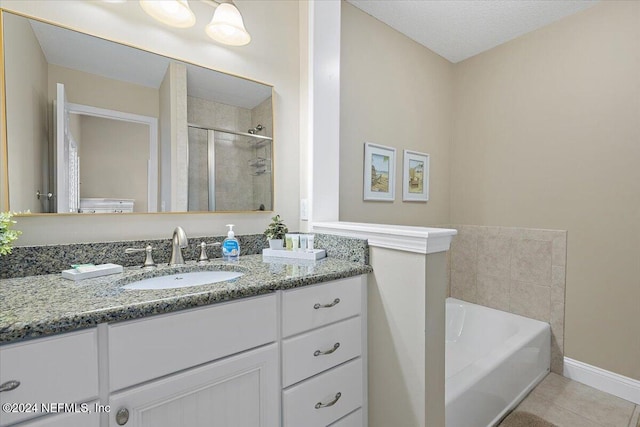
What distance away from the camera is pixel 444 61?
9.31 ft

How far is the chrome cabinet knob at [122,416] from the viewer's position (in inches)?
31.0

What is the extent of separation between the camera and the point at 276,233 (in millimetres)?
1650

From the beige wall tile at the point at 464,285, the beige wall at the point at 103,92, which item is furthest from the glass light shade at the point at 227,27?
the beige wall tile at the point at 464,285

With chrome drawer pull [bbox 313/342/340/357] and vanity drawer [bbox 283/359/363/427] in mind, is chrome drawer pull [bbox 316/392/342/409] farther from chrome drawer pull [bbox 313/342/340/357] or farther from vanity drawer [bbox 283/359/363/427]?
chrome drawer pull [bbox 313/342/340/357]

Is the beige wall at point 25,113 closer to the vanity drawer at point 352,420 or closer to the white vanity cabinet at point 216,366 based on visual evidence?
the white vanity cabinet at point 216,366

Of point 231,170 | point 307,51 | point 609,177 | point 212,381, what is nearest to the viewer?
point 212,381

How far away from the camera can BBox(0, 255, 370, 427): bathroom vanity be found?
0.70 meters

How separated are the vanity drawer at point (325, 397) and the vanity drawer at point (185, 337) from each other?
10.9 inches

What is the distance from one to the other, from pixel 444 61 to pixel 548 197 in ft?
5.09

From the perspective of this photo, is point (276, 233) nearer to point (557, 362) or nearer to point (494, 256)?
point (494, 256)

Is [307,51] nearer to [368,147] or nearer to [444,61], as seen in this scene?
[368,147]

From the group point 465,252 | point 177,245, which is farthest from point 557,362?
point 177,245

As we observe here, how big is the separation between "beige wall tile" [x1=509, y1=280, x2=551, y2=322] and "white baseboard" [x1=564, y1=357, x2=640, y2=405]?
13.3 inches

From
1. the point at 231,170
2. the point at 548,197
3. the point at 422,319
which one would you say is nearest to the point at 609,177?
the point at 548,197
